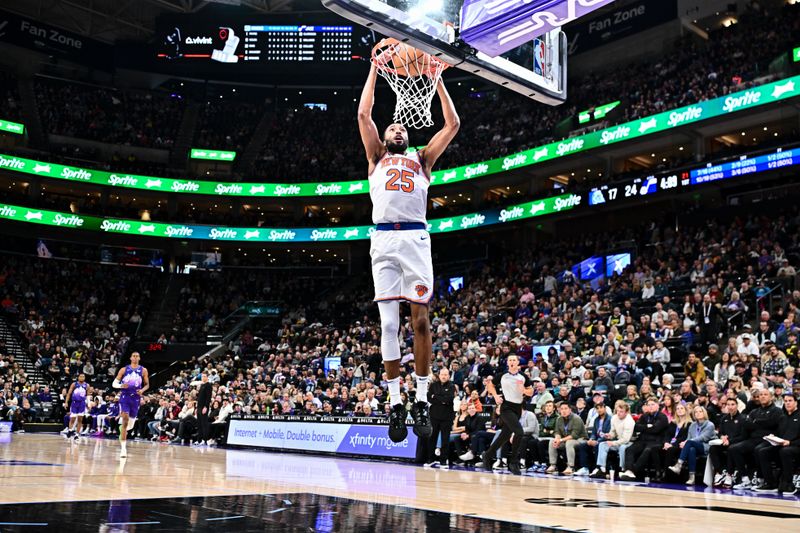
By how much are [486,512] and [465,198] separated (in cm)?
3198

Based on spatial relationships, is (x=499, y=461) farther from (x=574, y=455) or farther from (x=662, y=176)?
(x=662, y=176)

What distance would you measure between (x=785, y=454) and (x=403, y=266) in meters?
7.24

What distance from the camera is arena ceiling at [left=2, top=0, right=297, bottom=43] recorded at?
3962cm

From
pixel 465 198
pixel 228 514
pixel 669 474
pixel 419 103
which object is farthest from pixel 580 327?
pixel 465 198

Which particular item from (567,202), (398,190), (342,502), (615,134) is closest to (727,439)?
(342,502)

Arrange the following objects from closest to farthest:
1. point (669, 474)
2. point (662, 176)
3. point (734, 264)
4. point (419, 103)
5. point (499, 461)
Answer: point (419, 103) < point (669, 474) < point (499, 461) < point (734, 264) < point (662, 176)

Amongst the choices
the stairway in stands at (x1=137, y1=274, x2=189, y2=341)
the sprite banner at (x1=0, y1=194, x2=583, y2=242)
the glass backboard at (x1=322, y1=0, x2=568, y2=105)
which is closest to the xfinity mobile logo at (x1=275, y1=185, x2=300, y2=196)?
the sprite banner at (x1=0, y1=194, x2=583, y2=242)

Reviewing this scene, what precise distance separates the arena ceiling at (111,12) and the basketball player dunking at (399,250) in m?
34.9

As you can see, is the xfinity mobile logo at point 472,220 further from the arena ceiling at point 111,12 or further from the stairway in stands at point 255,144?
the arena ceiling at point 111,12

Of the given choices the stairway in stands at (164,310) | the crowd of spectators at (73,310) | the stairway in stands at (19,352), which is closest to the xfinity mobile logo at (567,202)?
the stairway in stands at (164,310)

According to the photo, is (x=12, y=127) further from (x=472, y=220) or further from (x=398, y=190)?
(x=398, y=190)

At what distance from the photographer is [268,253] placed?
42531 millimetres

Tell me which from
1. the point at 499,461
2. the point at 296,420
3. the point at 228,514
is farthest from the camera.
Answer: the point at 296,420

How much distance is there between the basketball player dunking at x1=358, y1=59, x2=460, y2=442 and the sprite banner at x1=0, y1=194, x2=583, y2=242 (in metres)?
24.7
